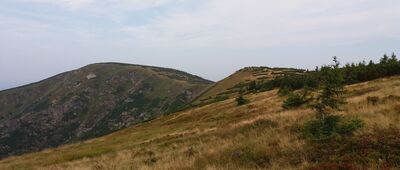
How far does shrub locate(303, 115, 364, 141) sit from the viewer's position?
593 inches

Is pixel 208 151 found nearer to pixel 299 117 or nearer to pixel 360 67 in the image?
pixel 299 117

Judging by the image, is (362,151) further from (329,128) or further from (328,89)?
(328,89)

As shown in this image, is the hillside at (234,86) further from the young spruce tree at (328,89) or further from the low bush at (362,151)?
the low bush at (362,151)

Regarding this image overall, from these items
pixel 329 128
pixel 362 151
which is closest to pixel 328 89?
pixel 329 128

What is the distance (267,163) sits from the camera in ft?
41.7

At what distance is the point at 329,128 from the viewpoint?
16.0 metres

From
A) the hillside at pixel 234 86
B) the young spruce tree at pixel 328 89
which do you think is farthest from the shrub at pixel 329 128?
the hillside at pixel 234 86

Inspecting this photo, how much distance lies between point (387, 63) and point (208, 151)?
47313 mm

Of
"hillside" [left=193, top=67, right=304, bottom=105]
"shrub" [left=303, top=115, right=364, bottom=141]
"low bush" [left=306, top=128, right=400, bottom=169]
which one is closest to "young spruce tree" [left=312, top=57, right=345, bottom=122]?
"shrub" [left=303, top=115, right=364, bottom=141]

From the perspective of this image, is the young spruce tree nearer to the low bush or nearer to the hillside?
the low bush

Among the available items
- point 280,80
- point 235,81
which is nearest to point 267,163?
point 280,80

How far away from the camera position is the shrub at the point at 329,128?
49.4 feet

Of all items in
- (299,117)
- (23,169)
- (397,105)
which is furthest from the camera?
(23,169)

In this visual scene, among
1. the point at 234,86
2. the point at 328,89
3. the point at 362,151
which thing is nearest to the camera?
the point at 362,151
